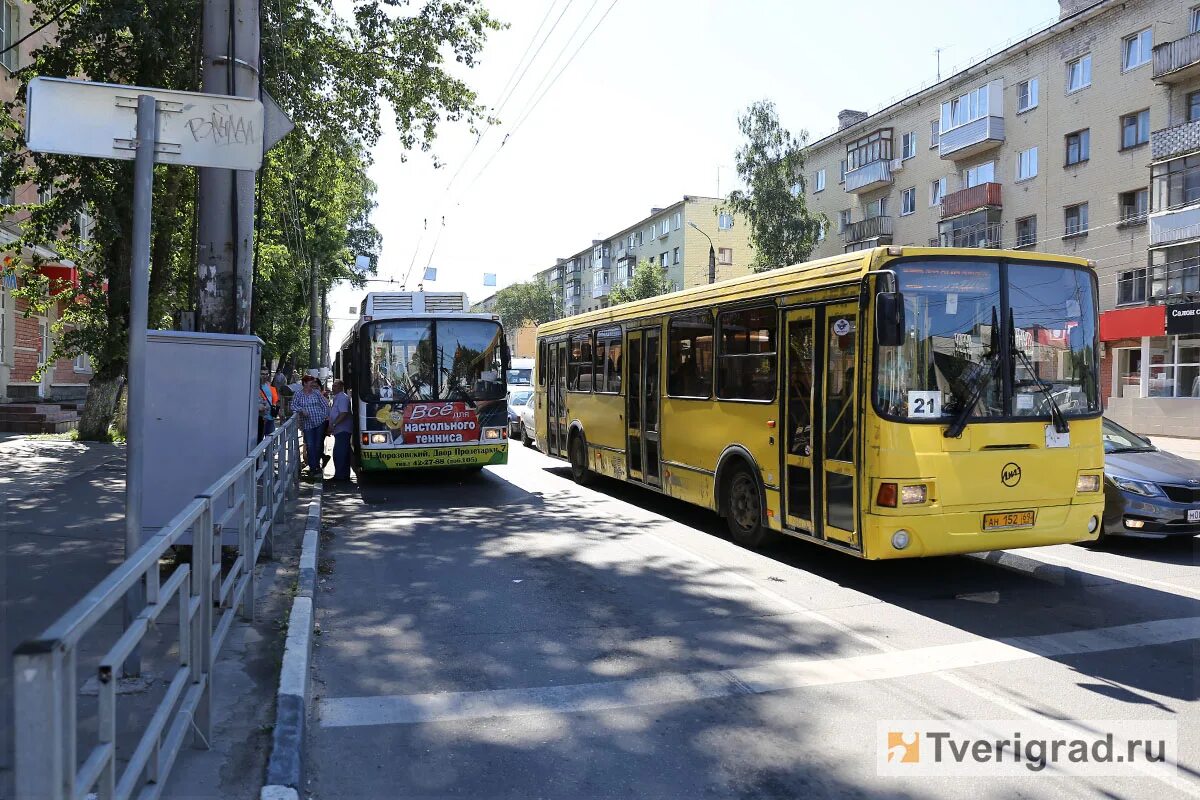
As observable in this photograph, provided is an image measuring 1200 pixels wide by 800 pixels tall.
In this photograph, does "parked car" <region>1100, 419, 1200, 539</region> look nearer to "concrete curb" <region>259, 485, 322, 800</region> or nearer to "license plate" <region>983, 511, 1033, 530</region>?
"license plate" <region>983, 511, 1033, 530</region>

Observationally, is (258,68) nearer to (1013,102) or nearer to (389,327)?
(389,327)

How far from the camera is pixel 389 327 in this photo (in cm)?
1348

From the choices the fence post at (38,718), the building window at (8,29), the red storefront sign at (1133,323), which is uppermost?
the building window at (8,29)

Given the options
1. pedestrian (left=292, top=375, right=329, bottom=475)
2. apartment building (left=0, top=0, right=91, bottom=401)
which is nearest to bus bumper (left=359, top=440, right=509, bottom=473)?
pedestrian (left=292, top=375, right=329, bottom=475)

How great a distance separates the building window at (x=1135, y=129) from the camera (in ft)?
94.4

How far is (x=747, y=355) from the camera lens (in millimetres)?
8898

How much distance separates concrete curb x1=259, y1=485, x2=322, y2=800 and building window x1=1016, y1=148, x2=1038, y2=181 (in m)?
33.4

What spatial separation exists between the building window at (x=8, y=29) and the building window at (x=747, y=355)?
1957 cm

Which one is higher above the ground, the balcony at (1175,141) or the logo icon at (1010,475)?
the balcony at (1175,141)

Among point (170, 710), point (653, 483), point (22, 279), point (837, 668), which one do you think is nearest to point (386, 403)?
point (653, 483)

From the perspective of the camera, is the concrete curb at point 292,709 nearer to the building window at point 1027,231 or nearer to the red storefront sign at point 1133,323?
the red storefront sign at point 1133,323

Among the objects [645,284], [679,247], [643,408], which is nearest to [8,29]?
[643,408]

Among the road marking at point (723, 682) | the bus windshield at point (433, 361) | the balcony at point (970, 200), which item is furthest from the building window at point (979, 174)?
the road marking at point (723, 682)

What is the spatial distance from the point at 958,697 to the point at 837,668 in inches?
28.5
